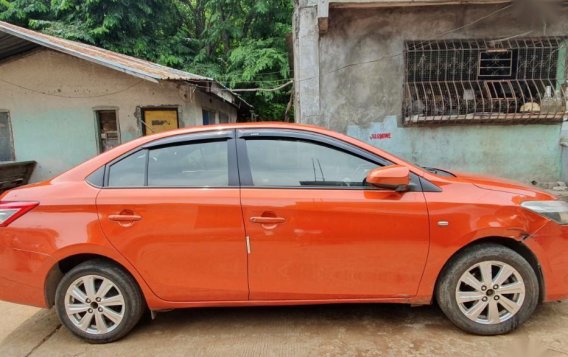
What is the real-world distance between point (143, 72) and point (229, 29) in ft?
29.7

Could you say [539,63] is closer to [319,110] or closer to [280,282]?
[319,110]

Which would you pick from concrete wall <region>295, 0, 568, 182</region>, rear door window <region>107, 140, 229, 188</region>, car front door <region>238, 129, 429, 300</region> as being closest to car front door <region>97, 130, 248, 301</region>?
rear door window <region>107, 140, 229, 188</region>

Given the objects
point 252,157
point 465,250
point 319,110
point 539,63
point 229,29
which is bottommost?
point 465,250

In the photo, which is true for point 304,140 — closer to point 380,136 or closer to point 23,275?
point 23,275

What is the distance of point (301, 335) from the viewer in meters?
3.00

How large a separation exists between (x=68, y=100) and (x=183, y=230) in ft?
26.6

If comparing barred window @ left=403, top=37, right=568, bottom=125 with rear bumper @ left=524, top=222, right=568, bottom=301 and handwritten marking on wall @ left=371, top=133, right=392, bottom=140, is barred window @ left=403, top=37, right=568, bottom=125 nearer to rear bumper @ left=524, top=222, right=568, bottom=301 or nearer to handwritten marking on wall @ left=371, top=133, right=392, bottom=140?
handwritten marking on wall @ left=371, top=133, right=392, bottom=140

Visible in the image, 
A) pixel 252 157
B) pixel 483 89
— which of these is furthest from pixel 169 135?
pixel 483 89

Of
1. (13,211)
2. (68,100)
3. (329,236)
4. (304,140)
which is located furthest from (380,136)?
(68,100)

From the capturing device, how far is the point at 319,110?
690 centimetres

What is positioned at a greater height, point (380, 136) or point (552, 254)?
point (380, 136)

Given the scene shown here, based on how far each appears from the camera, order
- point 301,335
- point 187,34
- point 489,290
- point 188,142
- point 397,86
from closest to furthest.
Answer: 1. point 489,290
2. point 301,335
3. point 188,142
4. point 397,86
5. point 187,34

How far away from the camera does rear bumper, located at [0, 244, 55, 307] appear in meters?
2.92

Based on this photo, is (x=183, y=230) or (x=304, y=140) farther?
(x=304, y=140)
